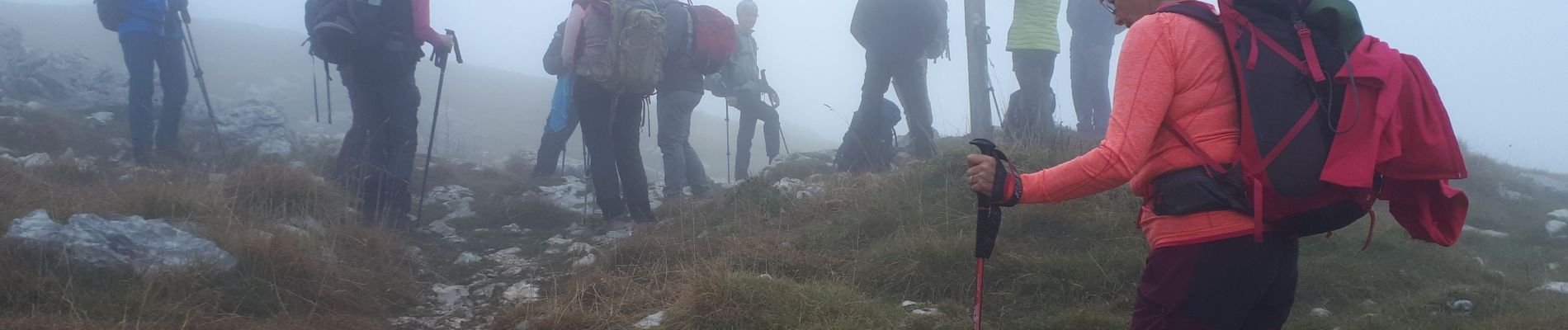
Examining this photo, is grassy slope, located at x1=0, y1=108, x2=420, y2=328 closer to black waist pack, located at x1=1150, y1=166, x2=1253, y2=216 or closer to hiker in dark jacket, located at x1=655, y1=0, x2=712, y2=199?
hiker in dark jacket, located at x1=655, y1=0, x2=712, y2=199

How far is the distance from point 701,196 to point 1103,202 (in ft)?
13.1

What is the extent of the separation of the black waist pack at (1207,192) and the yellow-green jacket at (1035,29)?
251 inches

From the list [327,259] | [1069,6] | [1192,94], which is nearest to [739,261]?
[327,259]

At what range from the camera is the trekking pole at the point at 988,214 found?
6.86 ft

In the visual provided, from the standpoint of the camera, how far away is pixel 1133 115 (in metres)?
1.98

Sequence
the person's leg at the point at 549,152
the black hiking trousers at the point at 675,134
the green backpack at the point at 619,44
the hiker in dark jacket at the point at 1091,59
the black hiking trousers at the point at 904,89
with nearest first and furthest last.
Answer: the green backpack at the point at 619,44 < the black hiking trousers at the point at 675,134 < the black hiking trousers at the point at 904,89 < the hiker in dark jacket at the point at 1091,59 < the person's leg at the point at 549,152

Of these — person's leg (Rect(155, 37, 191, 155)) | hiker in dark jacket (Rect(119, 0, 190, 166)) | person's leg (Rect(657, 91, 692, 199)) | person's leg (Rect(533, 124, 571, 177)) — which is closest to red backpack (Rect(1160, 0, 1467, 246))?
person's leg (Rect(657, 91, 692, 199))

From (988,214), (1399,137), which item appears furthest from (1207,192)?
(988,214)

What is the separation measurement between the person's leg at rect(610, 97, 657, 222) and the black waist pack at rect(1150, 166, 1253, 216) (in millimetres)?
4858

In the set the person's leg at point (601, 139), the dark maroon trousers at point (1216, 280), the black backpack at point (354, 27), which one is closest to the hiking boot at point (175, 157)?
the black backpack at point (354, 27)

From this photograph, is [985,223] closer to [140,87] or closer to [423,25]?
[423,25]

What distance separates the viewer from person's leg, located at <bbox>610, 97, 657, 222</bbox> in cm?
651

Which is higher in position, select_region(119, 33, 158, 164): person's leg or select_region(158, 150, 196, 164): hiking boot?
select_region(119, 33, 158, 164): person's leg

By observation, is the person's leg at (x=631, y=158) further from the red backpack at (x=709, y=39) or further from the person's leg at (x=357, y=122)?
the person's leg at (x=357, y=122)
